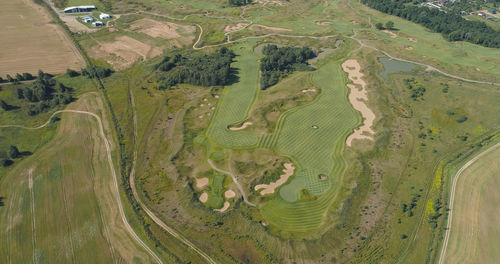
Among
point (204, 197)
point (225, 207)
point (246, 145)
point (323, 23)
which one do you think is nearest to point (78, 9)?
point (323, 23)

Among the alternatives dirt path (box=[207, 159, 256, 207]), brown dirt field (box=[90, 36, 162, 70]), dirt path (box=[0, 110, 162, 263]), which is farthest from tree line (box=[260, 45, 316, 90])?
dirt path (box=[0, 110, 162, 263])

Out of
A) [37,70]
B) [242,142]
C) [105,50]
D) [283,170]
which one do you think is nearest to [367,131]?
[283,170]

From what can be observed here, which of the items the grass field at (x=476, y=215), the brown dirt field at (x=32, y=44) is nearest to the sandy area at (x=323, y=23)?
the grass field at (x=476, y=215)

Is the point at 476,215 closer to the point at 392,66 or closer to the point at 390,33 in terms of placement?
the point at 392,66

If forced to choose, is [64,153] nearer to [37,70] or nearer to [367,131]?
[37,70]

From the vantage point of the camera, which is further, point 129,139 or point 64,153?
point 129,139
